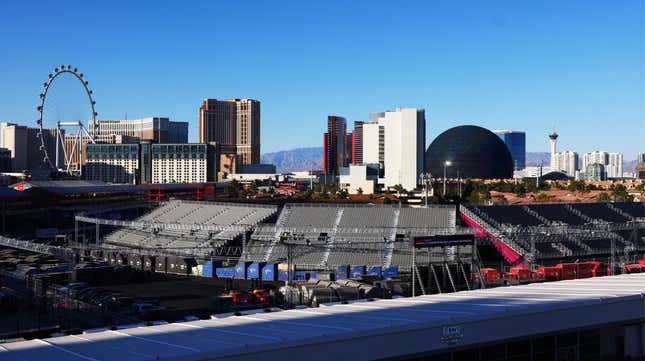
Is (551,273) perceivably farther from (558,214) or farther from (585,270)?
(558,214)

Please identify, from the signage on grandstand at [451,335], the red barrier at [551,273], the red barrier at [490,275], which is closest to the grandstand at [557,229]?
the red barrier at [551,273]

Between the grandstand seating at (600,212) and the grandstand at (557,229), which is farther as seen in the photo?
the grandstand seating at (600,212)

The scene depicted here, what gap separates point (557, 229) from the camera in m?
51.0

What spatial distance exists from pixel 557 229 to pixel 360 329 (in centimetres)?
3835

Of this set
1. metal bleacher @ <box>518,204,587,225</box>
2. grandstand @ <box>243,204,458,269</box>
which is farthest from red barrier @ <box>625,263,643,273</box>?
metal bleacher @ <box>518,204,587,225</box>

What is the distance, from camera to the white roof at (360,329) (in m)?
14.7

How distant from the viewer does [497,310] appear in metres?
18.3

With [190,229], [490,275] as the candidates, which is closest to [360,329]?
[490,275]

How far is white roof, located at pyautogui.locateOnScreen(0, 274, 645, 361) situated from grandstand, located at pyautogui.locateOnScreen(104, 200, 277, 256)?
35.3m

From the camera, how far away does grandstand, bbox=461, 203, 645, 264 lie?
4982cm

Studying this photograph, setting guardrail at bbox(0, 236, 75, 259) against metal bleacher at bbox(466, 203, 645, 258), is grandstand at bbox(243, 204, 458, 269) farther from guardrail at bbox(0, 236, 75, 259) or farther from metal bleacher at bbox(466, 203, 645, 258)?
guardrail at bbox(0, 236, 75, 259)

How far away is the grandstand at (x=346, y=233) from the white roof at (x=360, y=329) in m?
26.3

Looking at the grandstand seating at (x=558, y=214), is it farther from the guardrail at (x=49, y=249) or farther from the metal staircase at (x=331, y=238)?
the guardrail at (x=49, y=249)

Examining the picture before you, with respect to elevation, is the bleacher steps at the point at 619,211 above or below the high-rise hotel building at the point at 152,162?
below
